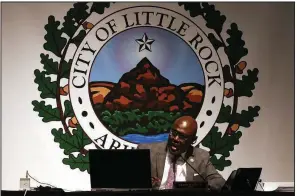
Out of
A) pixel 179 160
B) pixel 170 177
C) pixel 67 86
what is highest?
pixel 67 86

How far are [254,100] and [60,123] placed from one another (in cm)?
162

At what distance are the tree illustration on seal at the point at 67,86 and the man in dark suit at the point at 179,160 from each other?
62 centimetres

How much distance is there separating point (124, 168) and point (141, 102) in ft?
4.79

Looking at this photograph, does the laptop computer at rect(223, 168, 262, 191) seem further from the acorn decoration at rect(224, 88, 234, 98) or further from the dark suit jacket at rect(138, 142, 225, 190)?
the acorn decoration at rect(224, 88, 234, 98)

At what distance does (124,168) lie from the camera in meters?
2.88

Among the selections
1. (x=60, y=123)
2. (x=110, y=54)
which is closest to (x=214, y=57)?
(x=110, y=54)

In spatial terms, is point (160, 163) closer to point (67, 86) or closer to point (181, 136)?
point (181, 136)

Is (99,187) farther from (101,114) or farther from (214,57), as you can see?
(214,57)

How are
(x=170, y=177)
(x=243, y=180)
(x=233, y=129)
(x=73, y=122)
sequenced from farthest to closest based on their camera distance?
(x=233, y=129) → (x=73, y=122) → (x=170, y=177) → (x=243, y=180)

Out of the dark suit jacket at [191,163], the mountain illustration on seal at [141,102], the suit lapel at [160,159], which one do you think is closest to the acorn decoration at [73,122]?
the mountain illustration on seal at [141,102]

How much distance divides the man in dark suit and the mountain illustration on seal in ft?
1.83

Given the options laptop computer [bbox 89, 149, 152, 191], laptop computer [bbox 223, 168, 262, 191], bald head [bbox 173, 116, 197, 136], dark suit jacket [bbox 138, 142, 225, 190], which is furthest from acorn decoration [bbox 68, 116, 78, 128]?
laptop computer [bbox 223, 168, 262, 191]

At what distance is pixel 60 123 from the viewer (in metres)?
4.23

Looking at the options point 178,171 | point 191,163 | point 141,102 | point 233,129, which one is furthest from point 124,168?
point 233,129
